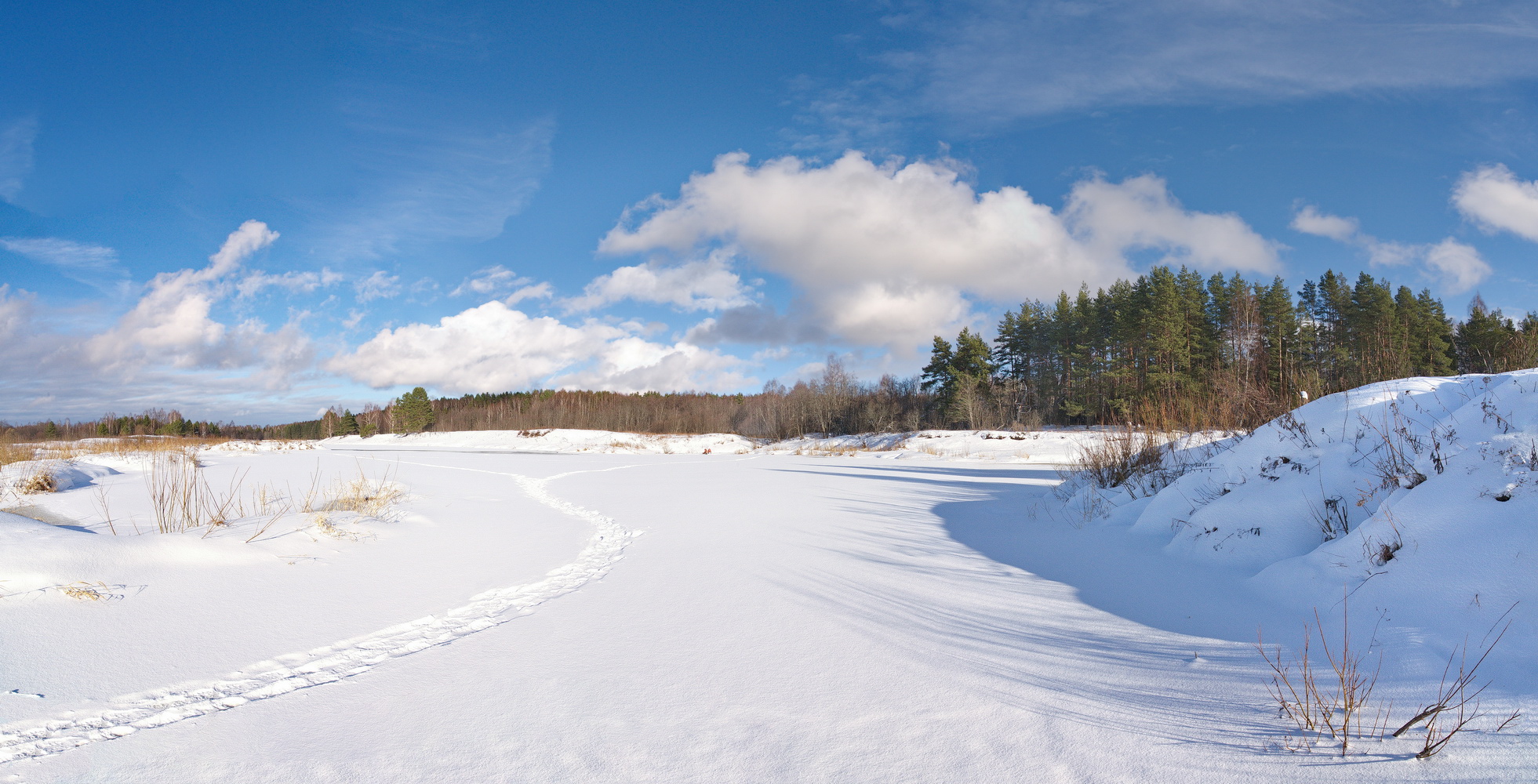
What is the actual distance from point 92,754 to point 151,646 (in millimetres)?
1365

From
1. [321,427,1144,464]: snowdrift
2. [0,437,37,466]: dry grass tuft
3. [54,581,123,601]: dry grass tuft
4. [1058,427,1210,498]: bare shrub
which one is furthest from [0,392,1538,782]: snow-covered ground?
[0,437,37,466]: dry grass tuft

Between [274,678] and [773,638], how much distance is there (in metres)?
2.61

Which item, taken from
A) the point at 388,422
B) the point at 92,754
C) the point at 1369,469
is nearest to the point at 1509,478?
the point at 1369,469

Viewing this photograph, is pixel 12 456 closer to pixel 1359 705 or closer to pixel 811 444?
pixel 1359 705

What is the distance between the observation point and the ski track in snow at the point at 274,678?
8.28 feet

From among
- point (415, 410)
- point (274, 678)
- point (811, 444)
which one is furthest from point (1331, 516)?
point (415, 410)

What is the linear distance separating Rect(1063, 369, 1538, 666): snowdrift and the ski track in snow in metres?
5.27

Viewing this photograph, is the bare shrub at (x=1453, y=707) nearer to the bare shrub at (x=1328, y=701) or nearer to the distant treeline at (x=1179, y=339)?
the bare shrub at (x=1328, y=701)

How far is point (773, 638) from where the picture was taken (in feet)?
12.3

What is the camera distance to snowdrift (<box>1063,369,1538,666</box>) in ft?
10.6

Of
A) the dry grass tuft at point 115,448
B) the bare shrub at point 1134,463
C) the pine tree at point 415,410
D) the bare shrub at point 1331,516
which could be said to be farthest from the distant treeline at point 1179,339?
the pine tree at point 415,410

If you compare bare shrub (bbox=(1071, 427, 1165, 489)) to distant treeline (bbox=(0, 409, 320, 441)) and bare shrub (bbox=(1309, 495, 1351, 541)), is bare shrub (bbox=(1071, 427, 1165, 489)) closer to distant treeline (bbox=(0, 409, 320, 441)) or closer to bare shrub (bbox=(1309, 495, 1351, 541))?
bare shrub (bbox=(1309, 495, 1351, 541))

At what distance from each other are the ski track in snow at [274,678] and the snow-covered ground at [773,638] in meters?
0.02

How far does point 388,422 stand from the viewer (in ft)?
257
